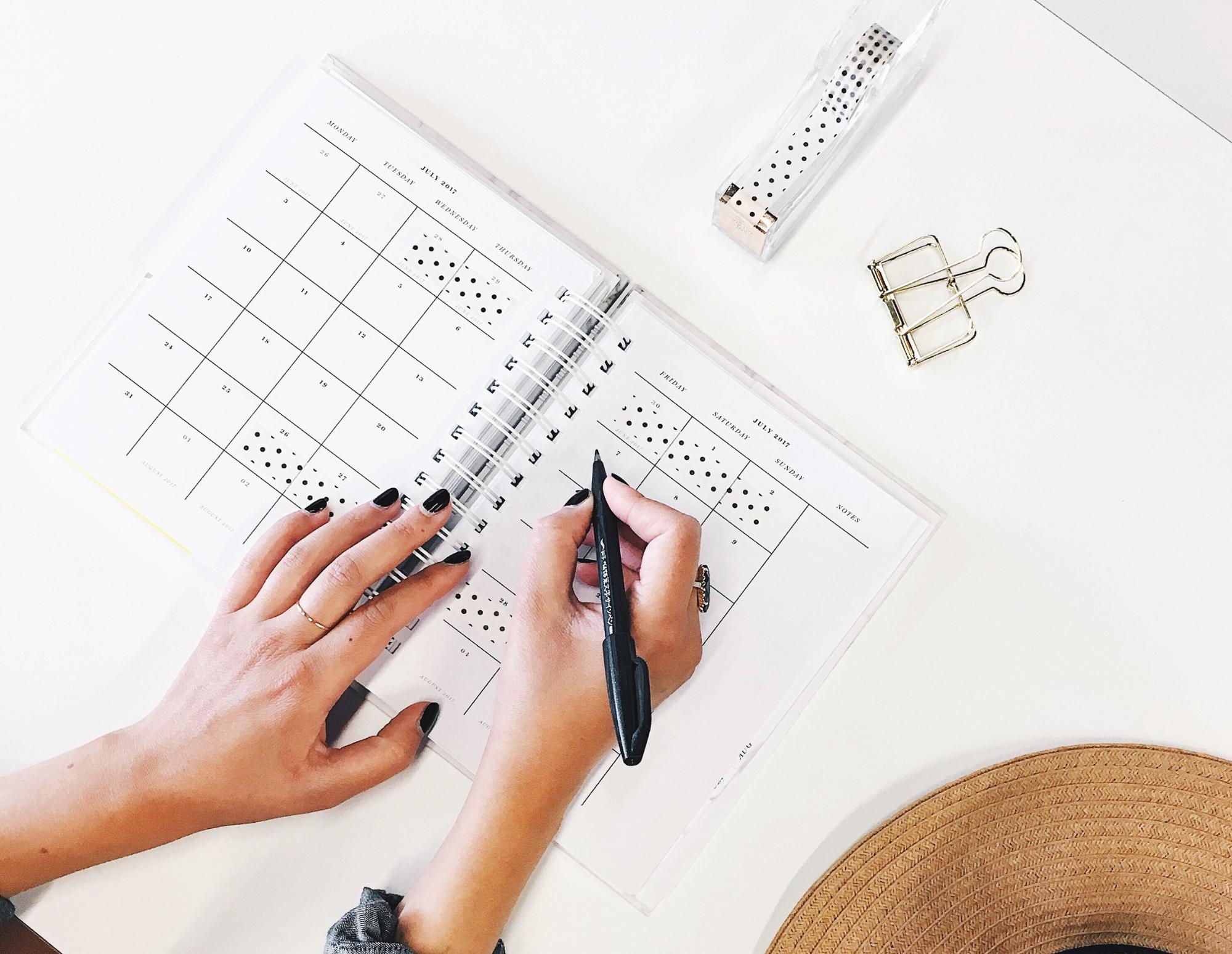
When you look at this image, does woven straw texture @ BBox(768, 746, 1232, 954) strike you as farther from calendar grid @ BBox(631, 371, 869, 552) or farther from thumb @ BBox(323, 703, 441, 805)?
thumb @ BBox(323, 703, 441, 805)

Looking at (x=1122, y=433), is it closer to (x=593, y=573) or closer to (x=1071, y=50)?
(x=1071, y=50)

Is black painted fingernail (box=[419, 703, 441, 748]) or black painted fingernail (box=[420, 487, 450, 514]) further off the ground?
black painted fingernail (box=[420, 487, 450, 514])

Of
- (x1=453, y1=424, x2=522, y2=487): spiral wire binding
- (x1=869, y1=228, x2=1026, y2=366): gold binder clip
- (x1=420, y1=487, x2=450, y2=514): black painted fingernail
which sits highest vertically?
(x1=869, y1=228, x2=1026, y2=366): gold binder clip

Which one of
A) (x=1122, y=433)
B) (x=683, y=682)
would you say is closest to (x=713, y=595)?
(x=683, y=682)

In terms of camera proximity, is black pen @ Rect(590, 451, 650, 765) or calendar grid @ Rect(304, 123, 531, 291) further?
calendar grid @ Rect(304, 123, 531, 291)

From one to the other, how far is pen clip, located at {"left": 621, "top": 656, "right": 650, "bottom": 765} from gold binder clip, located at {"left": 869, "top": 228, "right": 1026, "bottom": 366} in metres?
0.31

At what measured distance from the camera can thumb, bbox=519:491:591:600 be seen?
65 centimetres

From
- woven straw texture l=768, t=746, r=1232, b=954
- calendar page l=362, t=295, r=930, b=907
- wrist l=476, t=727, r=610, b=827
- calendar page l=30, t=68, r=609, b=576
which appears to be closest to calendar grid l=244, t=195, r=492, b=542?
calendar page l=30, t=68, r=609, b=576

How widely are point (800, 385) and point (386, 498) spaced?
1.07 feet

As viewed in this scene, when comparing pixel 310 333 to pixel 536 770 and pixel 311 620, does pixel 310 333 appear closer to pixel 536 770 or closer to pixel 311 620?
pixel 311 620

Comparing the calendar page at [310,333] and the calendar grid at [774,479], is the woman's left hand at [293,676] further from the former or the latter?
the calendar grid at [774,479]

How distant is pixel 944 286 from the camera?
0.71 m

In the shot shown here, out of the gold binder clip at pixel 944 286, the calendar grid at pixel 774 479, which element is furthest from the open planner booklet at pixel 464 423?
the gold binder clip at pixel 944 286

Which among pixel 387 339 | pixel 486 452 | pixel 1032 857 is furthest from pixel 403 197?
pixel 1032 857
